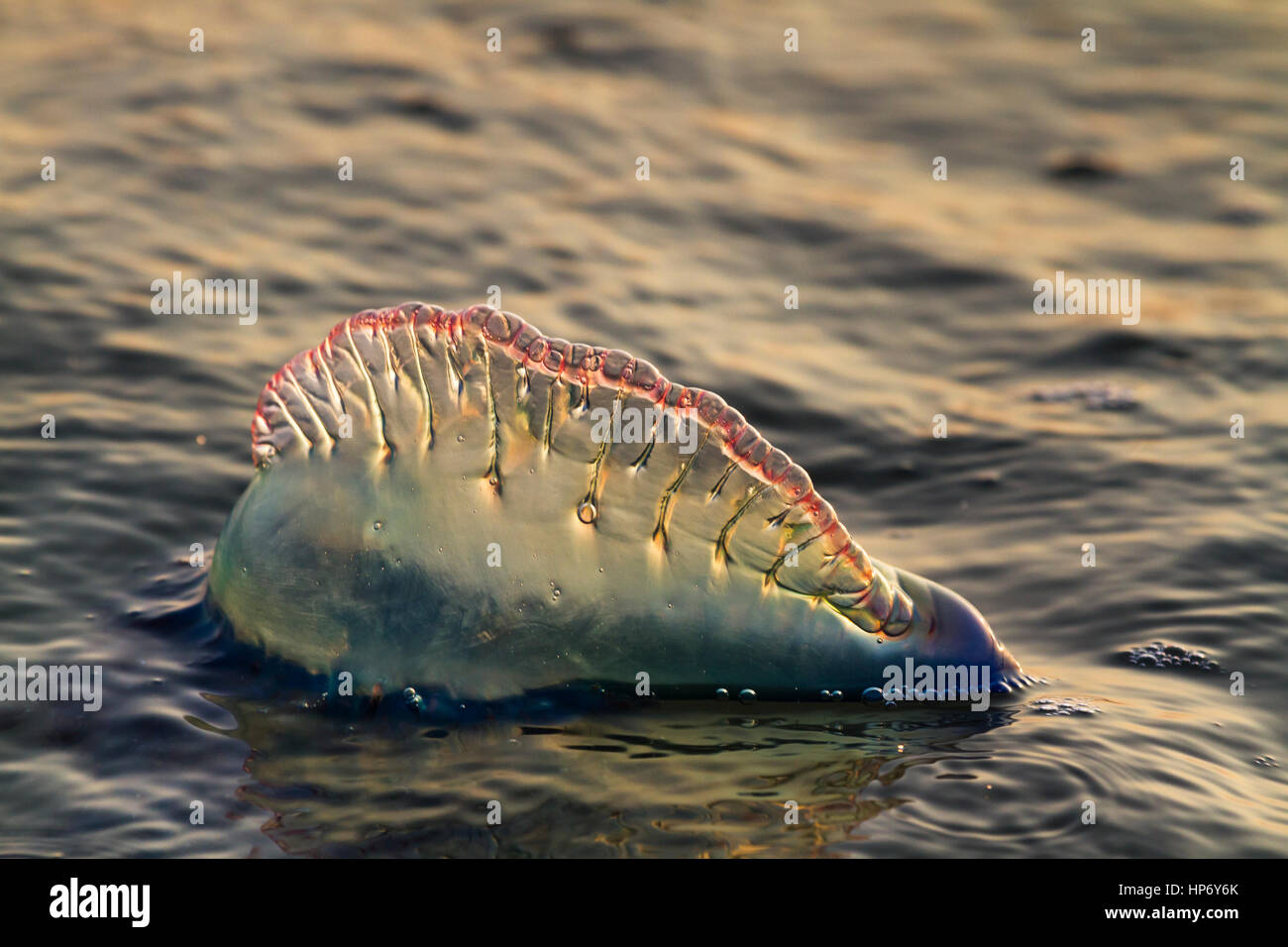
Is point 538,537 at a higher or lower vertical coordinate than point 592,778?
higher

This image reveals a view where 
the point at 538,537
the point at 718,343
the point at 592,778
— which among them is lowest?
the point at 592,778

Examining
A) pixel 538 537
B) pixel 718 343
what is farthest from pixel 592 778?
pixel 718 343

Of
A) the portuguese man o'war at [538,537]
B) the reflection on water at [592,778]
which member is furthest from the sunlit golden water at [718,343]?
the portuguese man o'war at [538,537]

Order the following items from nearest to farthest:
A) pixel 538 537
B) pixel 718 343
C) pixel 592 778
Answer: pixel 592 778 → pixel 538 537 → pixel 718 343

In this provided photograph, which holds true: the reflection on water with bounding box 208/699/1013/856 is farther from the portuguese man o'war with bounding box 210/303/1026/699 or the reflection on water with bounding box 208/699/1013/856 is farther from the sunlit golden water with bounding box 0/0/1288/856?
the portuguese man o'war with bounding box 210/303/1026/699

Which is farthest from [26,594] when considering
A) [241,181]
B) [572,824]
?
[241,181]

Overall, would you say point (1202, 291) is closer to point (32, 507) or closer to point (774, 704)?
point (774, 704)

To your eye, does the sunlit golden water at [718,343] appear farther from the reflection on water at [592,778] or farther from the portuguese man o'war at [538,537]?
the portuguese man o'war at [538,537]

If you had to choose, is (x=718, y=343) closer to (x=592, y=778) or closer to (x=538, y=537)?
(x=538, y=537)
